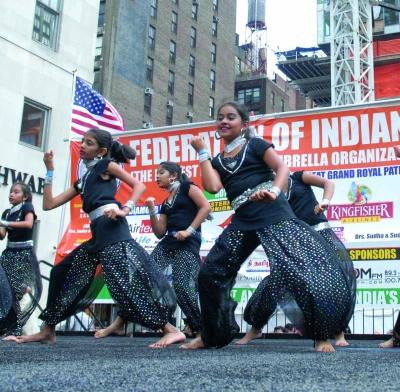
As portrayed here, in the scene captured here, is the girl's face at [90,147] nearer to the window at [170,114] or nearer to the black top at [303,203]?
the black top at [303,203]

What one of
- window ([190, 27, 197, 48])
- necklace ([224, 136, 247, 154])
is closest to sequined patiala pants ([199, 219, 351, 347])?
necklace ([224, 136, 247, 154])

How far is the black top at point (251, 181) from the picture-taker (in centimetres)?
404

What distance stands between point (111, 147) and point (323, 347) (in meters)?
2.17

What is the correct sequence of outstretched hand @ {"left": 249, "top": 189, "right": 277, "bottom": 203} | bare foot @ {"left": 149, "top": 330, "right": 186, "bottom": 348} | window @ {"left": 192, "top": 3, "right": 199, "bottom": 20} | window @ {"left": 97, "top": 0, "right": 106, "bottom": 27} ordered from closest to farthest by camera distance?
1. outstretched hand @ {"left": 249, "top": 189, "right": 277, "bottom": 203}
2. bare foot @ {"left": 149, "top": 330, "right": 186, "bottom": 348}
3. window @ {"left": 97, "top": 0, "right": 106, "bottom": 27}
4. window @ {"left": 192, "top": 3, "right": 199, "bottom": 20}

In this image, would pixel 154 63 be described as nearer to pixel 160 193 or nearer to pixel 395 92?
pixel 395 92

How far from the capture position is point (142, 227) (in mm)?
8773

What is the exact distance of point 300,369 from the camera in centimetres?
254

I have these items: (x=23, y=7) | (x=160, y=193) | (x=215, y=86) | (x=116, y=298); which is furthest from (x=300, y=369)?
(x=215, y=86)

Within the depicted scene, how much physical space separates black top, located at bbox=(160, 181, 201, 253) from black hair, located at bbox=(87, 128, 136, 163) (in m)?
1.13

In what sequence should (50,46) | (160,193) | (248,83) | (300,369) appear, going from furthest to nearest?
(248,83), (50,46), (160,193), (300,369)

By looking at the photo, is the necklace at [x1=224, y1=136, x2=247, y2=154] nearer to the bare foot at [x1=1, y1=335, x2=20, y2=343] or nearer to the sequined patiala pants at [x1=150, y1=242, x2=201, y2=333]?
the sequined patiala pants at [x1=150, y1=242, x2=201, y2=333]

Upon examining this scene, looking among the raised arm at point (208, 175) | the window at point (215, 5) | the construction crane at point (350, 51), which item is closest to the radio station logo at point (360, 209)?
the raised arm at point (208, 175)

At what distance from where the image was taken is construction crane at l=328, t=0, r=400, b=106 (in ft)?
86.4

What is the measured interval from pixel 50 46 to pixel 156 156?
30.3 ft
